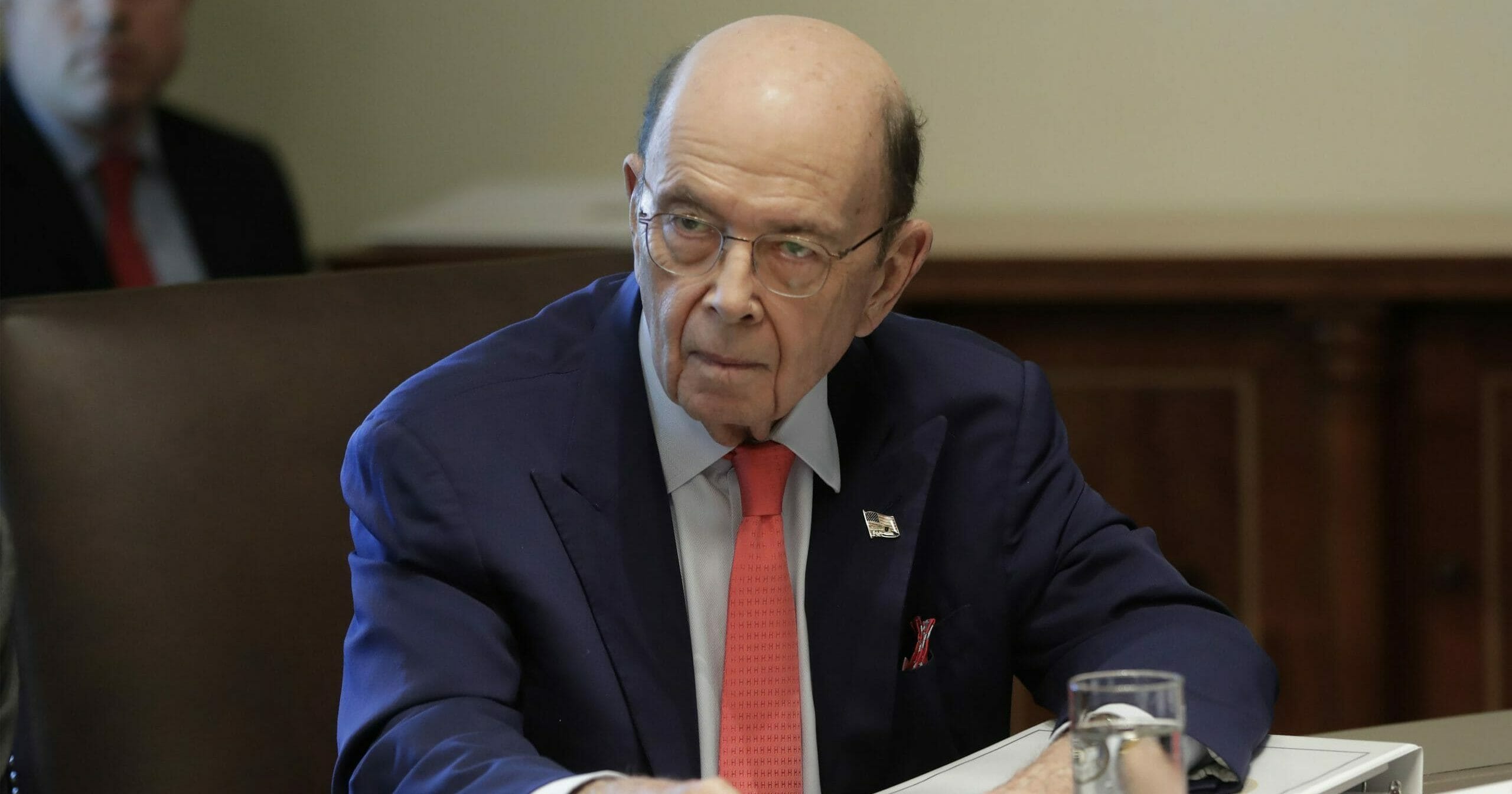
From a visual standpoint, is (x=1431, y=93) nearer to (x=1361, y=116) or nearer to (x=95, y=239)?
(x=1361, y=116)

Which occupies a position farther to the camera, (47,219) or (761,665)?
(47,219)

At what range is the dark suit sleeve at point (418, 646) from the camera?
1.07m

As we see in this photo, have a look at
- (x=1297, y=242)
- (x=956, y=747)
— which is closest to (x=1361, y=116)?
(x=1297, y=242)

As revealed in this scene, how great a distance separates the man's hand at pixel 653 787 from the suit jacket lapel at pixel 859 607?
346 millimetres

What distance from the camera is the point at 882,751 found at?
1313 mm

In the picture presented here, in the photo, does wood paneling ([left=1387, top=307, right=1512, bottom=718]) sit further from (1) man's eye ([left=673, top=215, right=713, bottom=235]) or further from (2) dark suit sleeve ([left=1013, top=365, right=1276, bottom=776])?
(1) man's eye ([left=673, top=215, right=713, bottom=235])

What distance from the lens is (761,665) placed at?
1276 millimetres

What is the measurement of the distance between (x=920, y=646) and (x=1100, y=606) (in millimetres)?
152

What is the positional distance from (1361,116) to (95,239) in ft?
7.43

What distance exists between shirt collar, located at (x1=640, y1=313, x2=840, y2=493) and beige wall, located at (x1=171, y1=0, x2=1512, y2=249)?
1920 mm

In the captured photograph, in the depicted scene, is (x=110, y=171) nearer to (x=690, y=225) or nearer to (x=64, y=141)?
(x=64, y=141)

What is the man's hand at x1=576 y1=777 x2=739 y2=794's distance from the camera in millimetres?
903

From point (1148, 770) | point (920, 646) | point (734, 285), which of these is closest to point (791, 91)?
point (734, 285)

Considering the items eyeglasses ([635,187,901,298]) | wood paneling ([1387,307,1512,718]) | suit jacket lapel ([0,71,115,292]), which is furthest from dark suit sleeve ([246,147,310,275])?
wood paneling ([1387,307,1512,718])
